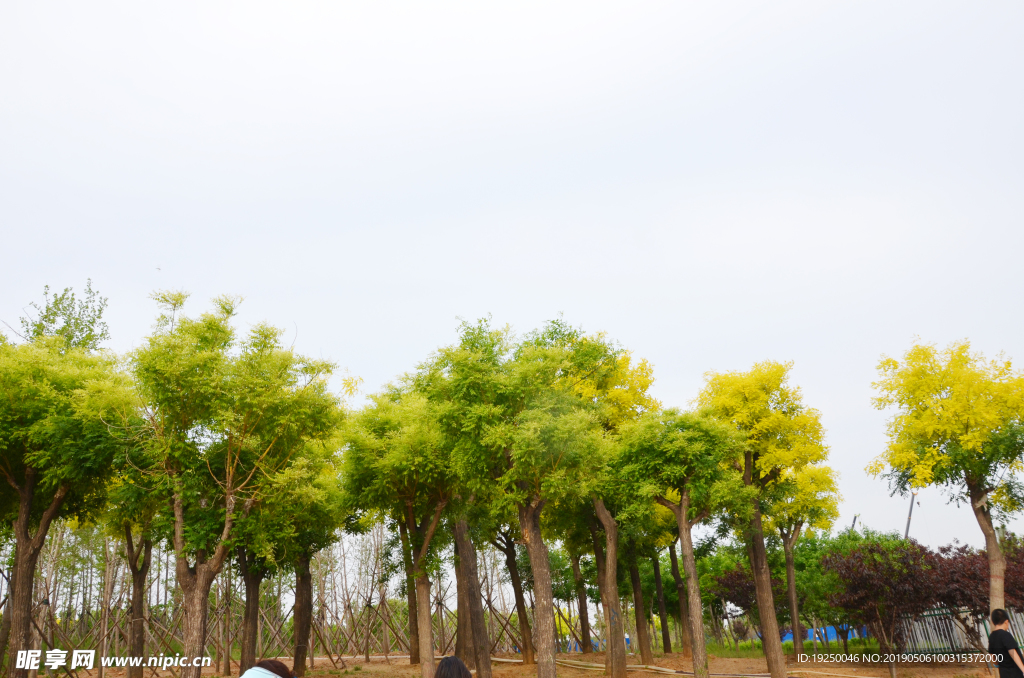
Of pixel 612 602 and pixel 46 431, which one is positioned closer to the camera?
pixel 46 431

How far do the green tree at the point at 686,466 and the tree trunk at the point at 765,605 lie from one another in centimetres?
250

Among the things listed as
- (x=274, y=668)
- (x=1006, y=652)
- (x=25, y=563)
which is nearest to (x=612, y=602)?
(x=1006, y=652)

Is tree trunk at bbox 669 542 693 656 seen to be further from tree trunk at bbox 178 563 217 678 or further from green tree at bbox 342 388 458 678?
tree trunk at bbox 178 563 217 678

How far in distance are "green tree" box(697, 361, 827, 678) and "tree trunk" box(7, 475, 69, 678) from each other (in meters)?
16.9

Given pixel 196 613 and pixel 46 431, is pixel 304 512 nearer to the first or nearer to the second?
pixel 196 613

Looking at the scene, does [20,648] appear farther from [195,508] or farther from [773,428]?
[773,428]

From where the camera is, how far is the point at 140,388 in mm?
14938

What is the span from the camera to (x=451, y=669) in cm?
411

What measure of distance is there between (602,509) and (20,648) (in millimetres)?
13675

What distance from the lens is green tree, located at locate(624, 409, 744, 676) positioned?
53.2 feet

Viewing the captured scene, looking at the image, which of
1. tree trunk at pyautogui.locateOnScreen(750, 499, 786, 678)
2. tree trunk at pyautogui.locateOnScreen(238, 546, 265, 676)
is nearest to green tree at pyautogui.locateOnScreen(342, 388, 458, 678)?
tree trunk at pyautogui.locateOnScreen(238, 546, 265, 676)

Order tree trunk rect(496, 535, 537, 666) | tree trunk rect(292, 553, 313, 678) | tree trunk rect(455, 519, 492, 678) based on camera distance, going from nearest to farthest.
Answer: tree trunk rect(455, 519, 492, 678) < tree trunk rect(292, 553, 313, 678) < tree trunk rect(496, 535, 537, 666)

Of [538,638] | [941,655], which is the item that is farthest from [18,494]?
[941,655]

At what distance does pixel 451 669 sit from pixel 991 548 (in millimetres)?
17620
